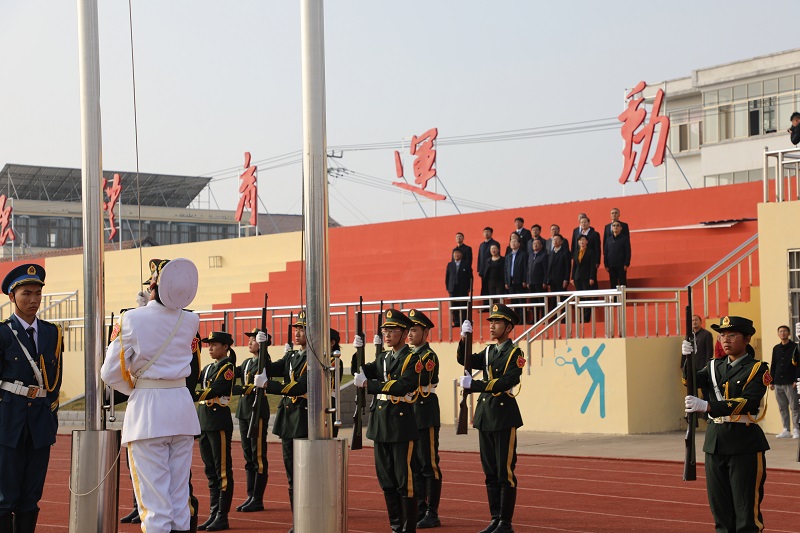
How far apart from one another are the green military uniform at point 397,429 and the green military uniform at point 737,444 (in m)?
2.35

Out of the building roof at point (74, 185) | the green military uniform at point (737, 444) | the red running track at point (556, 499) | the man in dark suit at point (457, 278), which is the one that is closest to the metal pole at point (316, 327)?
the green military uniform at point (737, 444)

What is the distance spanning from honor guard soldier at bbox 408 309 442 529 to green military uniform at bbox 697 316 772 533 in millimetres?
2418

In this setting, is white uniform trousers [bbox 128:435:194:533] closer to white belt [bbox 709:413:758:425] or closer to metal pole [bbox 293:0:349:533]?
metal pole [bbox 293:0:349:533]

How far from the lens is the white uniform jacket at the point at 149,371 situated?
7.04 m

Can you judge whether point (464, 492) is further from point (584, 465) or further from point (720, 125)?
point (720, 125)

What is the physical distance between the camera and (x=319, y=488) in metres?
7.34

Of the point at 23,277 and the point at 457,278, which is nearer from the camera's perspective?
the point at 23,277

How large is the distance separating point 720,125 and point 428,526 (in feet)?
119

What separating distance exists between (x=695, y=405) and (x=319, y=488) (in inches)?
Result: 102

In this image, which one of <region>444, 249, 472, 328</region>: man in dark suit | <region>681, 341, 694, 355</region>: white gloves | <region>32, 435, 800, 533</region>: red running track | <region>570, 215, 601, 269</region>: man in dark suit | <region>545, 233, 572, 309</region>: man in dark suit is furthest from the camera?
<region>444, 249, 472, 328</region>: man in dark suit

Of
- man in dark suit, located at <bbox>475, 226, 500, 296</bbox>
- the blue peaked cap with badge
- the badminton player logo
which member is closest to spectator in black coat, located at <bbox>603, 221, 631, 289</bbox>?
man in dark suit, located at <bbox>475, 226, 500, 296</bbox>

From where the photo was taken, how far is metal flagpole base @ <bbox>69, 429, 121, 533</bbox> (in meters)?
7.90

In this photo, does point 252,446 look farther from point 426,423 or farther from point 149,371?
point 149,371

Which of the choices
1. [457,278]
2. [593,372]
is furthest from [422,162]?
[593,372]
